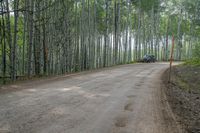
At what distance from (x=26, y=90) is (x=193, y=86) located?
31.1 feet

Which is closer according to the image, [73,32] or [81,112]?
[81,112]

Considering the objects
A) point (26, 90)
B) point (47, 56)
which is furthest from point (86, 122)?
point (47, 56)

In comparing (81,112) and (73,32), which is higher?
(73,32)

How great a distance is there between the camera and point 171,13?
62875 mm

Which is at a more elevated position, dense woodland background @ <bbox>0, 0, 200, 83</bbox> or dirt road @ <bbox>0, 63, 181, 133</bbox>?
dense woodland background @ <bbox>0, 0, 200, 83</bbox>

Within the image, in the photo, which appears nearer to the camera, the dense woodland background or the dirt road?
the dirt road

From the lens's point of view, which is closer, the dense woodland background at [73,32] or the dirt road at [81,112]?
the dirt road at [81,112]

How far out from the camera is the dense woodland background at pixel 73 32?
18.2 m

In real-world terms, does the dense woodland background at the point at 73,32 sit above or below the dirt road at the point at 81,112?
above

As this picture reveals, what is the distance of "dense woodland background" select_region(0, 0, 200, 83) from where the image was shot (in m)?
18.2

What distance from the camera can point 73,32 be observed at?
107ft

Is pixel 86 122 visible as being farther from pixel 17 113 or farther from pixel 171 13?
pixel 171 13

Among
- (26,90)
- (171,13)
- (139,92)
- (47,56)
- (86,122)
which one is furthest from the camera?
(171,13)

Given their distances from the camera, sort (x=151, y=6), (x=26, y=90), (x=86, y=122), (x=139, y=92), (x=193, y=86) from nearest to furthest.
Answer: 1. (x=86, y=122)
2. (x=26, y=90)
3. (x=139, y=92)
4. (x=193, y=86)
5. (x=151, y=6)
